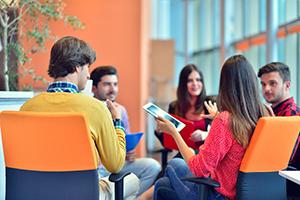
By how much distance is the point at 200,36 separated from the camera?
28.6 ft

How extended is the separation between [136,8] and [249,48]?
172 centimetres

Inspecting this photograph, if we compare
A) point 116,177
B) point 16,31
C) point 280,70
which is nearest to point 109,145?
point 116,177

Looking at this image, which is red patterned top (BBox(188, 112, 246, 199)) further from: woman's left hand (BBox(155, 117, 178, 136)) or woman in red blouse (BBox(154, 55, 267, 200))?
woman's left hand (BBox(155, 117, 178, 136))

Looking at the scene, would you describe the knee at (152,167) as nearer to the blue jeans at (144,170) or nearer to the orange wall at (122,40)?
the blue jeans at (144,170)

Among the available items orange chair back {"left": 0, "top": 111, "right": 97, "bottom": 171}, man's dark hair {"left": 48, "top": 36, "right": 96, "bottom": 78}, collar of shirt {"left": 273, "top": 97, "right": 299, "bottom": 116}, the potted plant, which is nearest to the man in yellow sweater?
man's dark hair {"left": 48, "top": 36, "right": 96, "bottom": 78}

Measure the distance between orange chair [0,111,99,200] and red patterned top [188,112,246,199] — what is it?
56cm

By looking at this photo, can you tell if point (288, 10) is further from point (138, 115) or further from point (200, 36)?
point (200, 36)

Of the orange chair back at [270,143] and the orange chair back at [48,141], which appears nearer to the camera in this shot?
the orange chair back at [48,141]

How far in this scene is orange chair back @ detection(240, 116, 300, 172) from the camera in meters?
1.91

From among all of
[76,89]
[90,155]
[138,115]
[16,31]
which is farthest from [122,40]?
[90,155]

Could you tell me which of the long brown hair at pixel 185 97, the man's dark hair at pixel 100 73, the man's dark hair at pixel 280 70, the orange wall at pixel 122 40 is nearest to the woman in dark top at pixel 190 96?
the long brown hair at pixel 185 97

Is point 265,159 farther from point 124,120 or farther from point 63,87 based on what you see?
point 124,120

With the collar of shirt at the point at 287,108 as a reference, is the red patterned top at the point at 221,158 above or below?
below

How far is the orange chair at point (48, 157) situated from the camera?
175cm
